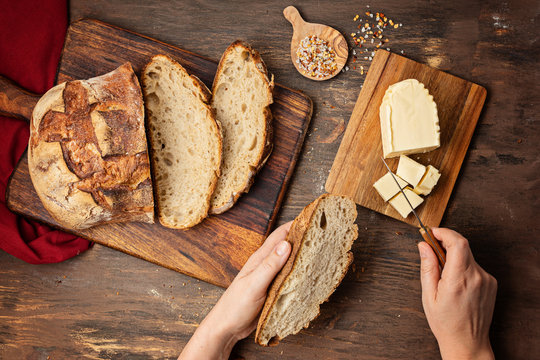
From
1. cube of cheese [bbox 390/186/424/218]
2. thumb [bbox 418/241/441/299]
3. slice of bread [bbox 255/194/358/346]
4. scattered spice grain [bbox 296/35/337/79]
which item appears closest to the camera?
slice of bread [bbox 255/194/358/346]

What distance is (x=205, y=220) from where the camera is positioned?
2346 millimetres

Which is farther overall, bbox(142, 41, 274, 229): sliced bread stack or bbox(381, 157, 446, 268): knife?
bbox(142, 41, 274, 229): sliced bread stack

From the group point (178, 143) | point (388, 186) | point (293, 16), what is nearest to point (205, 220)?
point (178, 143)

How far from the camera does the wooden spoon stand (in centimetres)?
233

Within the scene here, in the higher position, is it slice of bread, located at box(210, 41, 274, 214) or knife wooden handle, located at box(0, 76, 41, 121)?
slice of bread, located at box(210, 41, 274, 214)

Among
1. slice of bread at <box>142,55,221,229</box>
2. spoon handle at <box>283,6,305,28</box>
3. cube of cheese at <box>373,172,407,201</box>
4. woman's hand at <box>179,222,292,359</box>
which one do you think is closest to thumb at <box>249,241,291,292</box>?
woman's hand at <box>179,222,292,359</box>

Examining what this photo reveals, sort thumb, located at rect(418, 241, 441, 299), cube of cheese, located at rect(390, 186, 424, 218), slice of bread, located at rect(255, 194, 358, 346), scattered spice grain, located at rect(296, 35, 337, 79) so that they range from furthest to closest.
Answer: scattered spice grain, located at rect(296, 35, 337, 79) < cube of cheese, located at rect(390, 186, 424, 218) < thumb, located at rect(418, 241, 441, 299) < slice of bread, located at rect(255, 194, 358, 346)

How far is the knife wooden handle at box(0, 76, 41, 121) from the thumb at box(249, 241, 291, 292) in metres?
1.71

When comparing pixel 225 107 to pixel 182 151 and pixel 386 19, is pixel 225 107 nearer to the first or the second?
pixel 182 151

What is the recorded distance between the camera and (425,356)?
2336 mm

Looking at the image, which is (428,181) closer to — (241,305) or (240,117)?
(240,117)

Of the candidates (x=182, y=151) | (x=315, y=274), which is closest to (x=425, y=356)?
(x=315, y=274)

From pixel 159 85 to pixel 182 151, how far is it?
42cm

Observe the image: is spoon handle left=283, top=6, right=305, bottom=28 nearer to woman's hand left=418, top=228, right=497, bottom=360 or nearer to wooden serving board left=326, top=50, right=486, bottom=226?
wooden serving board left=326, top=50, right=486, bottom=226
